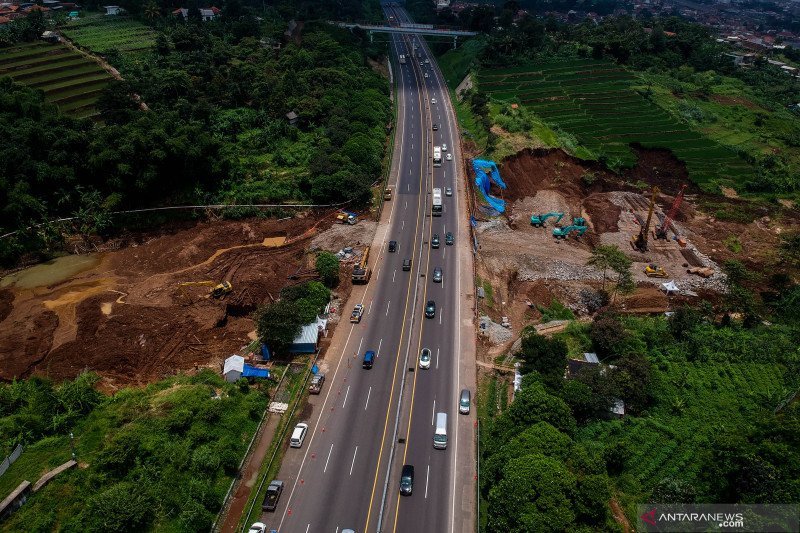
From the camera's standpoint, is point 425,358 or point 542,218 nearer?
point 425,358

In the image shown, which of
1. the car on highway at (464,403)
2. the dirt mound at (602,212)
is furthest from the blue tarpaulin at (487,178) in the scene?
the car on highway at (464,403)

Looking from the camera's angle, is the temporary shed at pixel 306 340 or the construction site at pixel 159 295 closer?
the temporary shed at pixel 306 340

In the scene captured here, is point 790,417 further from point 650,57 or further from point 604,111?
point 650,57

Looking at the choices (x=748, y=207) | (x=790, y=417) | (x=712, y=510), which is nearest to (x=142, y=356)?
(x=712, y=510)

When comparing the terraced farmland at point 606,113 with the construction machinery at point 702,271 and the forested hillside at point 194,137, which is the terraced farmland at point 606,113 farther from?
the forested hillside at point 194,137

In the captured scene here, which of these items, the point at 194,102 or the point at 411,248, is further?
the point at 194,102

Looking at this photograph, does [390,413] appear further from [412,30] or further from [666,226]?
[412,30]

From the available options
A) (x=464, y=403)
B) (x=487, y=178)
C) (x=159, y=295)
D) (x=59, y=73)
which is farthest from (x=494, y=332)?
(x=59, y=73)
